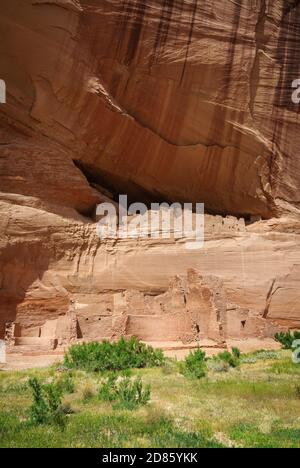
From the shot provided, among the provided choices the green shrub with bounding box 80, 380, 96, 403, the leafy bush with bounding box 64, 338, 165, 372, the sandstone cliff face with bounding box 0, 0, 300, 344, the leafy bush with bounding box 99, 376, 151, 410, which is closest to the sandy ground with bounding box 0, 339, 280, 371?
the leafy bush with bounding box 64, 338, 165, 372

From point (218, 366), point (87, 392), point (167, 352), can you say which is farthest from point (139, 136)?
point (87, 392)

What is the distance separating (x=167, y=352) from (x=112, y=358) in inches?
149

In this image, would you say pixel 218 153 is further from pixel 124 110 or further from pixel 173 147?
pixel 124 110

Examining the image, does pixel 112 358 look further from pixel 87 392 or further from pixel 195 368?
pixel 87 392

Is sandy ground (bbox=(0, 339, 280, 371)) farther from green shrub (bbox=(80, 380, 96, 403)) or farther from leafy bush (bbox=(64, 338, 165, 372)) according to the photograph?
green shrub (bbox=(80, 380, 96, 403))

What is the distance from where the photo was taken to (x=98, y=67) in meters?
18.2

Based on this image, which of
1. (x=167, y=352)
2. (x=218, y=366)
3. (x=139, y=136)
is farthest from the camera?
(x=139, y=136)

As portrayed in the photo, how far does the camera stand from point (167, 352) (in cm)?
1589

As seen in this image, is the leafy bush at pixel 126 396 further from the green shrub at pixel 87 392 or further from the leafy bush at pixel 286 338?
the leafy bush at pixel 286 338

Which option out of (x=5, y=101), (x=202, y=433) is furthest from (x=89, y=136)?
(x=202, y=433)

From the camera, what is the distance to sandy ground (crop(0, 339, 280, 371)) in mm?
14555

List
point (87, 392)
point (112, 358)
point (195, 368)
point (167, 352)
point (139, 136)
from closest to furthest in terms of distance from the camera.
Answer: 1. point (87, 392)
2. point (195, 368)
3. point (112, 358)
4. point (167, 352)
5. point (139, 136)

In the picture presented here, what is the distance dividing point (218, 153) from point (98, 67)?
20.1ft

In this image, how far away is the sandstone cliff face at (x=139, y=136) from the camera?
Result: 17.7 metres
